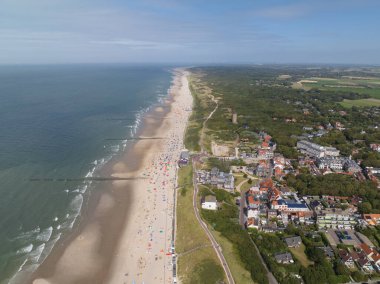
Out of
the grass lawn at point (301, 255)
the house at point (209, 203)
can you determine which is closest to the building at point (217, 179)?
the house at point (209, 203)

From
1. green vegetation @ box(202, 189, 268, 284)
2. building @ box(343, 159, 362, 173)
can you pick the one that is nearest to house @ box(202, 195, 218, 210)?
green vegetation @ box(202, 189, 268, 284)

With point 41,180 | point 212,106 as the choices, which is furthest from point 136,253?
point 212,106

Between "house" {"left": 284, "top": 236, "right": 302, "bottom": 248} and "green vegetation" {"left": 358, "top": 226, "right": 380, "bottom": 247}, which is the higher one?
"house" {"left": 284, "top": 236, "right": 302, "bottom": 248}

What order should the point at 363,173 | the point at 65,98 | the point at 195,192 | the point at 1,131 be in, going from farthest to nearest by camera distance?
1. the point at 65,98
2. the point at 1,131
3. the point at 363,173
4. the point at 195,192

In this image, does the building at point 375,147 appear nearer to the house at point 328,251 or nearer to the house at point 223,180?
the house at point 223,180

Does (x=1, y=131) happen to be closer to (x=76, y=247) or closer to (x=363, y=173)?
(x=76, y=247)

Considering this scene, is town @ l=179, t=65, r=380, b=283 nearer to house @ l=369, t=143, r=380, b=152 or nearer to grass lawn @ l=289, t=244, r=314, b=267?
house @ l=369, t=143, r=380, b=152
